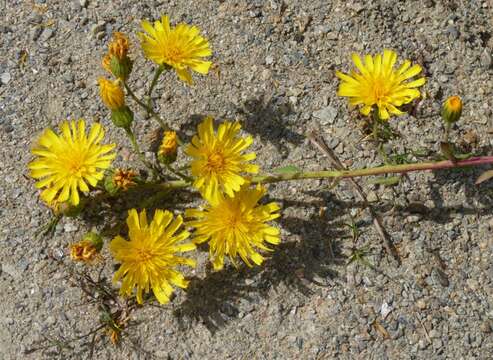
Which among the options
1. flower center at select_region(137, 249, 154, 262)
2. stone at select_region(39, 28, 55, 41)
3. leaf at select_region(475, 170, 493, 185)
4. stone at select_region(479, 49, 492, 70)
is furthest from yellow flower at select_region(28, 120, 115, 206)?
stone at select_region(479, 49, 492, 70)

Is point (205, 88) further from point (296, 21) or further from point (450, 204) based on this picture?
point (450, 204)

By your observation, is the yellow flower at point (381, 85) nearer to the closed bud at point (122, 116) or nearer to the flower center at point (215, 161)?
the flower center at point (215, 161)

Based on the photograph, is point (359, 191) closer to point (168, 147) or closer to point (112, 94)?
point (168, 147)

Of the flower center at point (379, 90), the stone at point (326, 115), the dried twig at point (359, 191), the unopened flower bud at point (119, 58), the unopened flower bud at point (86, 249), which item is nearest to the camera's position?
the unopened flower bud at point (86, 249)

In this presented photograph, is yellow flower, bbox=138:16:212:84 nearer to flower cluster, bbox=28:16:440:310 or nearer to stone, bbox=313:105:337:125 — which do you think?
flower cluster, bbox=28:16:440:310

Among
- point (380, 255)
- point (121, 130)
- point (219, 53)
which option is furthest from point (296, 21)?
point (380, 255)

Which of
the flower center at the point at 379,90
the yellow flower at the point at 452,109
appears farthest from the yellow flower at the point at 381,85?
the yellow flower at the point at 452,109
